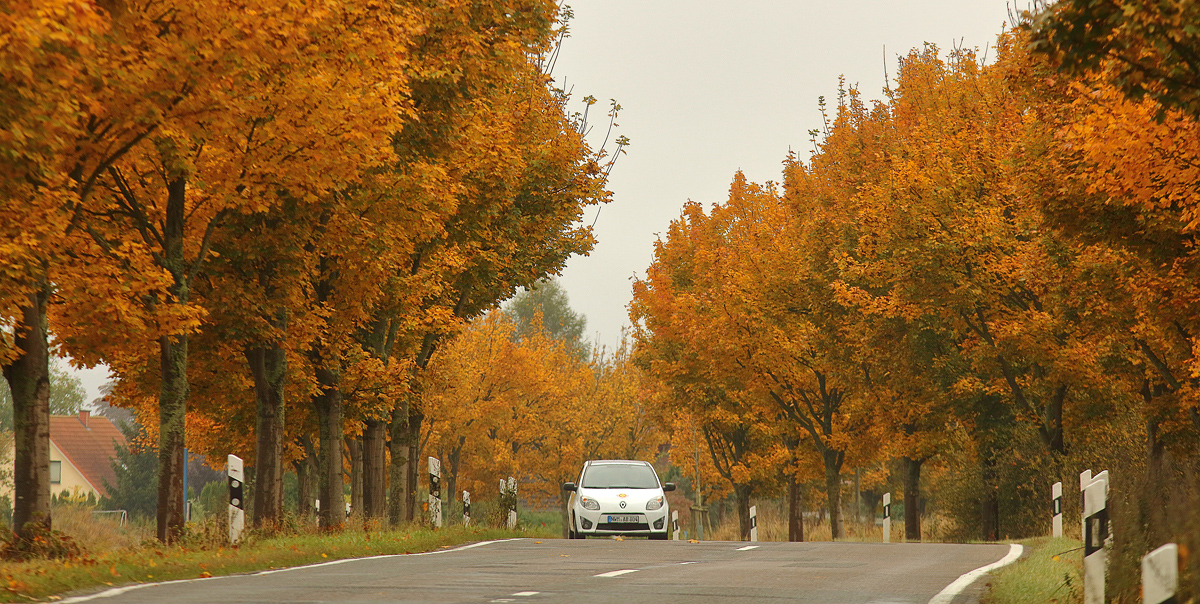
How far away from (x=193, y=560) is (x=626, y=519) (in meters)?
10.6

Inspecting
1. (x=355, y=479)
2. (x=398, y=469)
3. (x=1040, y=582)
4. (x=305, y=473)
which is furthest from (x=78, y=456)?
(x=1040, y=582)

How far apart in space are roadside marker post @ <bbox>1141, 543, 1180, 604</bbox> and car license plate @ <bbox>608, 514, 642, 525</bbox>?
17.2m

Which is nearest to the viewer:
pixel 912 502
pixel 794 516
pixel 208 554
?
pixel 208 554

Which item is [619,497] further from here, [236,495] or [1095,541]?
[1095,541]

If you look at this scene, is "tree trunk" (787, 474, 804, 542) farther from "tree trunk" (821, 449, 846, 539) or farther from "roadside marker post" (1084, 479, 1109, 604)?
"roadside marker post" (1084, 479, 1109, 604)

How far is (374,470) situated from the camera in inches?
1022

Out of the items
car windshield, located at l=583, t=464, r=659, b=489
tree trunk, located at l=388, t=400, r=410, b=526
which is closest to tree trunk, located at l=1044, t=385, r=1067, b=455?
car windshield, located at l=583, t=464, r=659, b=489

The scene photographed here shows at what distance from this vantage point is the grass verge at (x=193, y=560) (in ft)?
32.6

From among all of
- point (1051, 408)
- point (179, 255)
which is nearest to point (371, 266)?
point (179, 255)

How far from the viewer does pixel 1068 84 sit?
55.0ft

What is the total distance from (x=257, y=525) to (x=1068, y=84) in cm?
1339

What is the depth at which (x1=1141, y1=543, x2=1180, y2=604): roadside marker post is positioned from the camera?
4805 mm

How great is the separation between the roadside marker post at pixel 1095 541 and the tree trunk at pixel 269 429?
1450 centimetres

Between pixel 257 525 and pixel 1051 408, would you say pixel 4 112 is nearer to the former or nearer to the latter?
pixel 257 525
